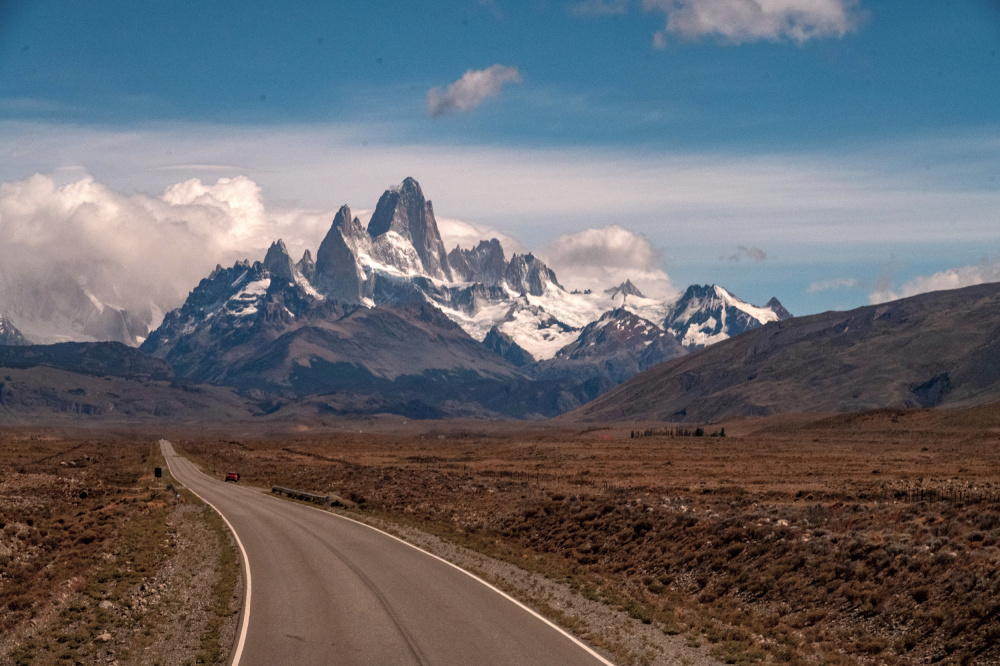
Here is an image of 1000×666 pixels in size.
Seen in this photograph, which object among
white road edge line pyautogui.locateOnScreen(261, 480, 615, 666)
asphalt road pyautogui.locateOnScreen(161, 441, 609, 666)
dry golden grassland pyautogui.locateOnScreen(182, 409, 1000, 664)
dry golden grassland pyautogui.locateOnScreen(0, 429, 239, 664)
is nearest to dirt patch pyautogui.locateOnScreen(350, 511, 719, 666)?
white road edge line pyautogui.locateOnScreen(261, 480, 615, 666)

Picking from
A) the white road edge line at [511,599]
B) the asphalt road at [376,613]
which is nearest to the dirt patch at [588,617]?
the white road edge line at [511,599]

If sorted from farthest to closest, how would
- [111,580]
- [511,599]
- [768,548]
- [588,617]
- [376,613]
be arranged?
[768,548]
[111,580]
[511,599]
[588,617]
[376,613]

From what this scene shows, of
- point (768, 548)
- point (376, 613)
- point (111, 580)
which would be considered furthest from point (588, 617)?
point (111, 580)

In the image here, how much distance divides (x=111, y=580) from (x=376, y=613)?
1243 centimetres

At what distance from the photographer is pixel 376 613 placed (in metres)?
27.4

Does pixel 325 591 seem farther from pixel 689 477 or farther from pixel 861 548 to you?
pixel 689 477

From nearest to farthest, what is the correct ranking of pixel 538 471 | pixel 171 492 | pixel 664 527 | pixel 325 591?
1. pixel 325 591
2. pixel 664 527
3. pixel 171 492
4. pixel 538 471

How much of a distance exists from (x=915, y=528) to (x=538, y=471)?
61.3 m

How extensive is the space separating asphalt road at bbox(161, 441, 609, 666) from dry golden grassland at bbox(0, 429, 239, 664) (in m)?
1.35

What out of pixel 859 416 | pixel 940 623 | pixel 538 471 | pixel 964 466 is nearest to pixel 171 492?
pixel 538 471

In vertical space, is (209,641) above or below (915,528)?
below

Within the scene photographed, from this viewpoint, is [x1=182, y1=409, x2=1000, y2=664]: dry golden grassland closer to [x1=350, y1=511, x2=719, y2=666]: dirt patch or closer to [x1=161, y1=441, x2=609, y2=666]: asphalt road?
[x1=350, y1=511, x2=719, y2=666]: dirt patch

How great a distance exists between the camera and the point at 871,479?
64.2 m

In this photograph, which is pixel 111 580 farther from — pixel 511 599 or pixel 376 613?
pixel 511 599
